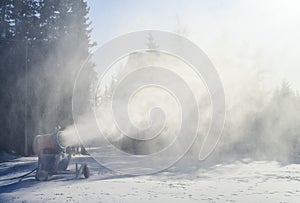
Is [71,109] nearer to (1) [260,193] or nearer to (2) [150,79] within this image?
(2) [150,79]

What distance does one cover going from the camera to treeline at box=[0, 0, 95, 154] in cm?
2625

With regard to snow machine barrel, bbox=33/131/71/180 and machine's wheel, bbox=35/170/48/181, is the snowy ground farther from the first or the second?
snow machine barrel, bbox=33/131/71/180

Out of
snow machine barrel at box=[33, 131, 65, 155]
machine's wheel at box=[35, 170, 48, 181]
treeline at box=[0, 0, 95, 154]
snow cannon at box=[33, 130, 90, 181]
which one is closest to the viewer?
machine's wheel at box=[35, 170, 48, 181]

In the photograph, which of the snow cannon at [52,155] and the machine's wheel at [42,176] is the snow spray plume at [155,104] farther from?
the machine's wheel at [42,176]

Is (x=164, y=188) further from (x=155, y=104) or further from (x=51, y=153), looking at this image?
(x=155, y=104)

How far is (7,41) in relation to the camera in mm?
27094

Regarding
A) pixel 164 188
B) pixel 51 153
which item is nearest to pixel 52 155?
pixel 51 153

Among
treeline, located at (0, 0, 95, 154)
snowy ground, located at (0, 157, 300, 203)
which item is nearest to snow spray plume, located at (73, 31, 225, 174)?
treeline, located at (0, 0, 95, 154)

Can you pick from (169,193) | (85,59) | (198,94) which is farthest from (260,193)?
(85,59)

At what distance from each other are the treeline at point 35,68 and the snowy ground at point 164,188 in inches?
496

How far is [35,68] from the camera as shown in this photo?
88.4 feet

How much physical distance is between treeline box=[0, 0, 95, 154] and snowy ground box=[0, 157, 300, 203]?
12.6 meters

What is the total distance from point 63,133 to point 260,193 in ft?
28.2

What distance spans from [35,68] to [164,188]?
1941 centimetres
